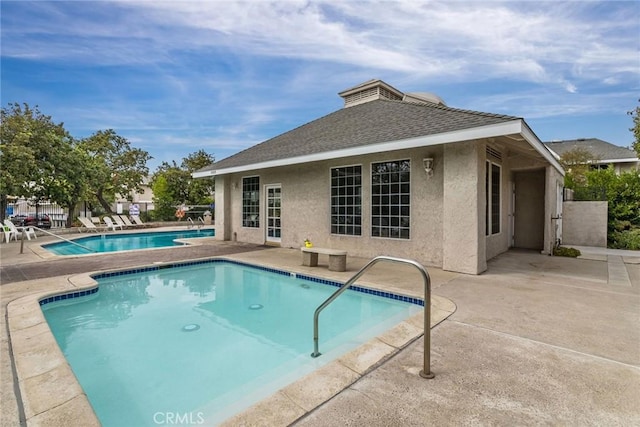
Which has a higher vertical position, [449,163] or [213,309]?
[449,163]

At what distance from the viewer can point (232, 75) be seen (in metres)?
14.9

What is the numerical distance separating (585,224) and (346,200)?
32.6 feet

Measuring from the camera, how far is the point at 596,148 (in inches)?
1103

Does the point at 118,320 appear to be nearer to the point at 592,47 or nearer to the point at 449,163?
the point at 449,163

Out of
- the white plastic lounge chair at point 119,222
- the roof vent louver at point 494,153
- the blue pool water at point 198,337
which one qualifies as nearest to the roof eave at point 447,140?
the roof vent louver at point 494,153

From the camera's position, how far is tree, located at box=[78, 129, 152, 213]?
76.3 feet

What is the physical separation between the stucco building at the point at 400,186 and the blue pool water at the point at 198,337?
288cm

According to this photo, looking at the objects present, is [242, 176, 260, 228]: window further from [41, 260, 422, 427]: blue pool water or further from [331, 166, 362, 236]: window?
[41, 260, 422, 427]: blue pool water

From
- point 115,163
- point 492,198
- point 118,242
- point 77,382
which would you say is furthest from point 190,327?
point 115,163

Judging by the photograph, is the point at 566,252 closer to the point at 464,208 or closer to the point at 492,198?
the point at 492,198

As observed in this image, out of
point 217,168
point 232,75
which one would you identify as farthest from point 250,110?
point 217,168

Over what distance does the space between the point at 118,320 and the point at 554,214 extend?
1229cm

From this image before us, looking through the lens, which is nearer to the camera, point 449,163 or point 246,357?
point 246,357

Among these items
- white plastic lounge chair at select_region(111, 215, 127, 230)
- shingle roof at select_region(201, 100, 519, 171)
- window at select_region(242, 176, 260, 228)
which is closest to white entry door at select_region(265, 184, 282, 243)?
window at select_region(242, 176, 260, 228)
